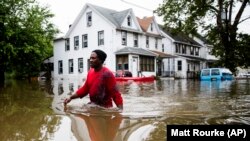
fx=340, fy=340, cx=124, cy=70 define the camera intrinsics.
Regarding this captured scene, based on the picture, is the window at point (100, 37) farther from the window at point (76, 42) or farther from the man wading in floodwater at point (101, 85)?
the man wading in floodwater at point (101, 85)

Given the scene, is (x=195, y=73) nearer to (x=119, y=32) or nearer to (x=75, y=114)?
(x=119, y=32)

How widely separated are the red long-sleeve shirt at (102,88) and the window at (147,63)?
3619cm

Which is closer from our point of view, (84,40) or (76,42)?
(84,40)

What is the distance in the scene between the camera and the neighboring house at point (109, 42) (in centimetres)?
4234

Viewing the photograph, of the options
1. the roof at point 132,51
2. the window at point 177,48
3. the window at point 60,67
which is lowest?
the window at point 60,67

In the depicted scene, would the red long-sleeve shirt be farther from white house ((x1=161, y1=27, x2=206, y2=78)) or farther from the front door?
white house ((x1=161, y1=27, x2=206, y2=78))

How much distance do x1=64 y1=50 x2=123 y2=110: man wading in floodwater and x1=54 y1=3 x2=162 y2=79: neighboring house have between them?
110 feet

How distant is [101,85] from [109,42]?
116 feet

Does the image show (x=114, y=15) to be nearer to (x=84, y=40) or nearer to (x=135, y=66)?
(x=84, y=40)

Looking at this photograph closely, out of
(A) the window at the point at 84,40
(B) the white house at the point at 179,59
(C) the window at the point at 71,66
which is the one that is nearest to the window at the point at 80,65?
(C) the window at the point at 71,66

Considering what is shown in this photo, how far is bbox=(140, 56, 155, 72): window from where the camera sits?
43.8 metres

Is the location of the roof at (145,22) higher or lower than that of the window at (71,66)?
higher

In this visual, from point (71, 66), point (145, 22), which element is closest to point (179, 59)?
point (145, 22)

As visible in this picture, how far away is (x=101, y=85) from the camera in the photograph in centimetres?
721
